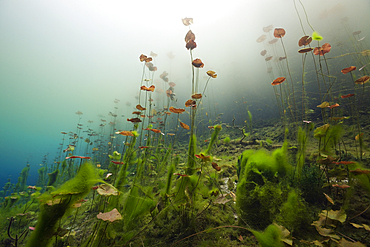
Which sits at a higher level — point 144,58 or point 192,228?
point 144,58

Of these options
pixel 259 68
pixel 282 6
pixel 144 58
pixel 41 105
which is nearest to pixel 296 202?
pixel 144 58

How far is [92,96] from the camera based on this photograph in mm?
37500

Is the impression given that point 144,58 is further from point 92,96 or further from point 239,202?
point 92,96

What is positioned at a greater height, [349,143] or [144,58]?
[144,58]

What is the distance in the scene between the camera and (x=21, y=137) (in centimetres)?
5697

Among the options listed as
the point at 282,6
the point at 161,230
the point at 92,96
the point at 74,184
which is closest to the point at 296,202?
the point at 161,230

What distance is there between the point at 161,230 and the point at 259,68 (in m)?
13.2

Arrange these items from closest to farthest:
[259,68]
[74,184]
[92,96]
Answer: [74,184] → [259,68] → [92,96]

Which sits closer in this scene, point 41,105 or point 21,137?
point 41,105

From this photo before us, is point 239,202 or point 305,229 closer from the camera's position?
point 305,229

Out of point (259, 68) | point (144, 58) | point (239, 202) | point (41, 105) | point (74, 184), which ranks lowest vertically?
point (239, 202)

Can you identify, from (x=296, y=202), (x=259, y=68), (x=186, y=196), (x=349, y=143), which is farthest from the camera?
(x=259, y=68)

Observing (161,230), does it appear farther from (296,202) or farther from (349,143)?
(349,143)

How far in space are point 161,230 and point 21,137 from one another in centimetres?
9117
